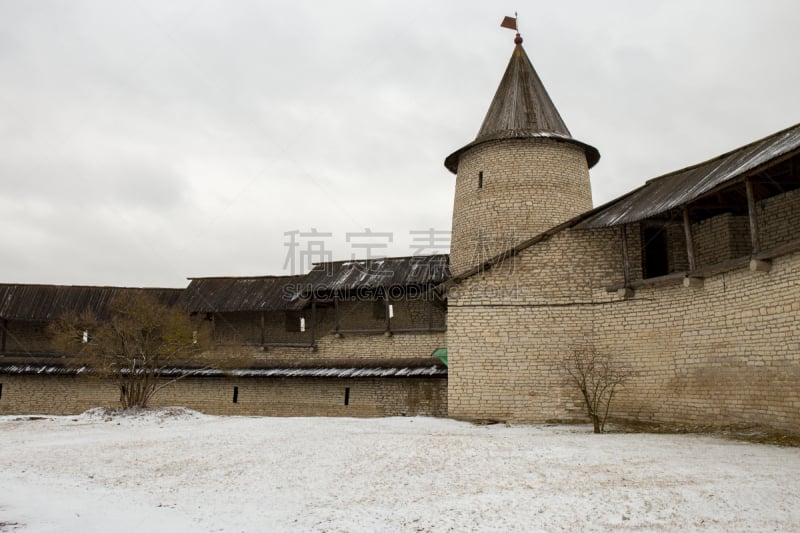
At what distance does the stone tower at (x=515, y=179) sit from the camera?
59.3 feet

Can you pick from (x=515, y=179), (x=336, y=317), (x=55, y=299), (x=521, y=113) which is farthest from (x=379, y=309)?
(x=55, y=299)

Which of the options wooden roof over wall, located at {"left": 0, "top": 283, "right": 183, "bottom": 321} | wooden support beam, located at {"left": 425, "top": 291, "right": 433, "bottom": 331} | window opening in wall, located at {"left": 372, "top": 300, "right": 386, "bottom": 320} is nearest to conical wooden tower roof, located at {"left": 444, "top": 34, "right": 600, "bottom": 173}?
wooden support beam, located at {"left": 425, "top": 291, "right": 433, "bottom": 331}

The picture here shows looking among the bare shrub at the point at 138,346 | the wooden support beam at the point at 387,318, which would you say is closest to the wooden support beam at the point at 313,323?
the wooden support beam at the point at 387,318

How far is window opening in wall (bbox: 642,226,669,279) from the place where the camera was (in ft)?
49.4

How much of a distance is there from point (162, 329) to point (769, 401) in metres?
14.6

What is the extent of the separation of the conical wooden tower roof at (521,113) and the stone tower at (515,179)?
0.10 feet

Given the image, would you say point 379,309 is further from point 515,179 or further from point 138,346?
point 138,346

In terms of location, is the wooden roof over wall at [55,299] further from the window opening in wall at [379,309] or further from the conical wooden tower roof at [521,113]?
the conical wooden tower roof at [521,113]

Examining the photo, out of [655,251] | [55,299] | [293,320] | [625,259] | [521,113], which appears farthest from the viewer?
[55,299]

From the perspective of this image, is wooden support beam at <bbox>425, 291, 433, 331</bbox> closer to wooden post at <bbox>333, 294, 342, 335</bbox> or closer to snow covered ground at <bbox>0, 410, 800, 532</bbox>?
wooden post at <bbox>333, 294, 342, 335</bbox>

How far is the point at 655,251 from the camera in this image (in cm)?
1537

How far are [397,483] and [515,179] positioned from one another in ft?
40.5

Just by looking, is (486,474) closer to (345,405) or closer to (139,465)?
(139,465)

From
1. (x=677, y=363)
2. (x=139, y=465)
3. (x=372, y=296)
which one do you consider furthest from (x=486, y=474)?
(x=372, y=296)
